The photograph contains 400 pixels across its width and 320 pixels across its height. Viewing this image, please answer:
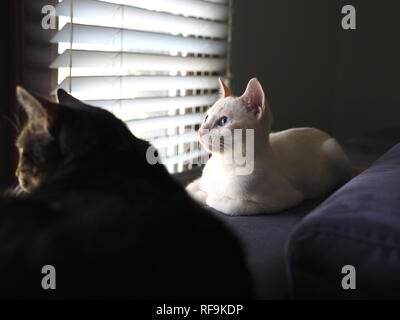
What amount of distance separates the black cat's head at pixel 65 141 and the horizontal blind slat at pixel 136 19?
479mm

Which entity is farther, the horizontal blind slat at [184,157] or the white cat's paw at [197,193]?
the horizontal blind slat at [184,157]

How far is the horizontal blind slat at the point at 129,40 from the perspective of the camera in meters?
1.17

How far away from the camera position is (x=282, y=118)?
2.48m

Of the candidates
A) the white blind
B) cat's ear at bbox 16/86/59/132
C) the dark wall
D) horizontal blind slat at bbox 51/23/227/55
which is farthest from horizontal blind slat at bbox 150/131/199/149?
cat's ear at bbox 16/86/59/132

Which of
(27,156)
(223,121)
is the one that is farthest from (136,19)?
(27,156)

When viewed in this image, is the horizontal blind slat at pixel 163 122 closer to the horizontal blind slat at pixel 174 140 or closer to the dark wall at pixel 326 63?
the horizontal blind slat at pixel 174 140

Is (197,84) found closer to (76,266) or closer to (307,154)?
(307,154)

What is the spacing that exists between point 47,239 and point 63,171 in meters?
0.18

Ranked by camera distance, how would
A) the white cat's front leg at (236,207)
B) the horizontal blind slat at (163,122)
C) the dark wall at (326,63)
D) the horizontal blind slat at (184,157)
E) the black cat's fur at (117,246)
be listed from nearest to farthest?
the black cat's fur at (117,246)
the white cat's front leg at (236,207)
the horizontal blind slat at (163,122)
the horizontal blind slat at (184,157)
the dark wall at (326,63)

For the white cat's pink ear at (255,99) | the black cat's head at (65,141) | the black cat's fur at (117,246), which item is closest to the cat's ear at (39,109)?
the black cat's head at (65,141)

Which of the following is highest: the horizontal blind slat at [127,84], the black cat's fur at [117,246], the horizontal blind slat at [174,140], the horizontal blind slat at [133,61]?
the horizontal blind slat at [133,61]

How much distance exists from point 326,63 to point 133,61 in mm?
1541

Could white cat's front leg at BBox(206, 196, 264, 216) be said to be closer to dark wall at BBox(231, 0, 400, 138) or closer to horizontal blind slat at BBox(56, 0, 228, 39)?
horizontal blind slat at BBox(56, 0, 228, 39)

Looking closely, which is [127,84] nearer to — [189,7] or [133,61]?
[133,61]
